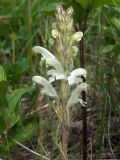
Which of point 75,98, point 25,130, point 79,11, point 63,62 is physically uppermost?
point 79,11

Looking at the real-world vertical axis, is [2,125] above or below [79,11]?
below

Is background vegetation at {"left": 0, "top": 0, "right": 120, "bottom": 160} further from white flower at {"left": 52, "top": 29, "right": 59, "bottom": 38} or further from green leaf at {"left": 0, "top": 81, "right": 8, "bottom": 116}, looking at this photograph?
white flower at {"left": 52, "top": 29, "right": 59, "bottom": 38}

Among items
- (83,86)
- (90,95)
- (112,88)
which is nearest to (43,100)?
(90,95)

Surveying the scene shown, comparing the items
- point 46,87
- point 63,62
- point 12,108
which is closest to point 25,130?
point 12,108

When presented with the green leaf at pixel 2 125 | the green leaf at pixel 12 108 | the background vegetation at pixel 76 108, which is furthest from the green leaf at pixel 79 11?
the green leaf at pixel 2 125

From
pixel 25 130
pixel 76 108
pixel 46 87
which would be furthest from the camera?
pixel 76 108

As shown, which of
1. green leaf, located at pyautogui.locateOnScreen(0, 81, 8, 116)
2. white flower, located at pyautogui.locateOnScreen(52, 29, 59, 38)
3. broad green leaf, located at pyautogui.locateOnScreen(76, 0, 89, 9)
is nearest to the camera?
white flower, located at pyautogui.locateOnScreen(52, 29, 59, 38)

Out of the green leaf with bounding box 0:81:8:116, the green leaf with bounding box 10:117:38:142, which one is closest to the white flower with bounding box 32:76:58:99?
the green leaf with bounding box 0:81:8:116

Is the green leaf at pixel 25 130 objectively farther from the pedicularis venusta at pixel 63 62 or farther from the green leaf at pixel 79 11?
the green leaf at pixel 79 11

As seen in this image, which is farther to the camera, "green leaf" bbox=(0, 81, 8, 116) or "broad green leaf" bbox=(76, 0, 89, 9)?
"broad green leaf" bbox=(76, 0, 89, 9)

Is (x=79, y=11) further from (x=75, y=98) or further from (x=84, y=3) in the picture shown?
(x=75, y=98)

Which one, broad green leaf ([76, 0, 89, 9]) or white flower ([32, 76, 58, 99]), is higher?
broad green leaf ([76, 0, 89, 9])

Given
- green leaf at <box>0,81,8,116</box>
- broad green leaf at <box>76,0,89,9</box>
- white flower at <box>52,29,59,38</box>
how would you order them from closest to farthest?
white flower at <box>52,29,59,38</box>
green leaf at <box>0,81,8,116</box>
broad green leaf at <box>76,0,89,9</box>
